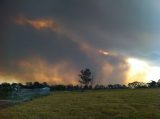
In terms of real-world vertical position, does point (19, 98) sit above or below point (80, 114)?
above

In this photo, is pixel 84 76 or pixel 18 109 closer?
pixel 18 109

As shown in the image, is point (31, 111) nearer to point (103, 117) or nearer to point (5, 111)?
point (5, 111)

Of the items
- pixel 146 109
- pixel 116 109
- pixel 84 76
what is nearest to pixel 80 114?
pixel 116 109

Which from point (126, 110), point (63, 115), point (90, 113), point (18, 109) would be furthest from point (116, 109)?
point (18, 109)

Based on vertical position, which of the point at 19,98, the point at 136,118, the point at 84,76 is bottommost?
the point at 136,118

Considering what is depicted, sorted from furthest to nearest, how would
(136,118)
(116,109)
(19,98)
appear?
1. (19,98)
2. (116,109)
3. (136,118)

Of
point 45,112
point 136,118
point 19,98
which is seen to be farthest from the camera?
point 19,98

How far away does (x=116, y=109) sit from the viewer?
1816 inches

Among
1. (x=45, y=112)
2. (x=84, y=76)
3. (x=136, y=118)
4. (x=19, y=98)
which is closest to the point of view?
(x=136, y=118)

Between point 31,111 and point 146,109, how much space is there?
13.3 meters

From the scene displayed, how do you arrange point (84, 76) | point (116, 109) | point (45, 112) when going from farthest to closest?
point (84, 76) < point (116, 109) < point (45, 112)

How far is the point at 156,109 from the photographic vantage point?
46.7 metres

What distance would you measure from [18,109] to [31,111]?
91.6 inches

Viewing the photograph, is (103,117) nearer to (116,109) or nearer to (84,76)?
(116,109)
